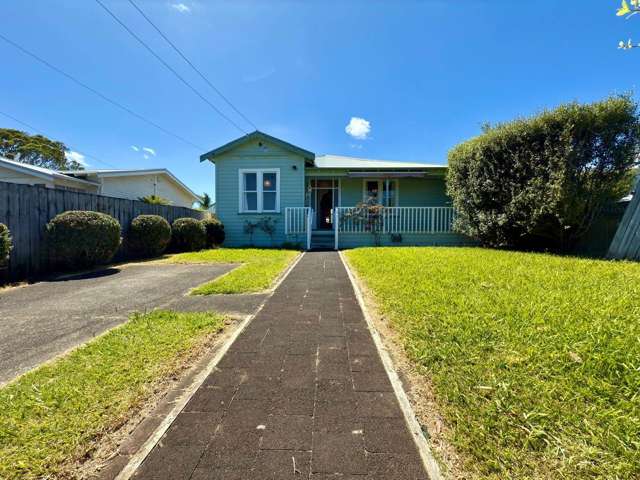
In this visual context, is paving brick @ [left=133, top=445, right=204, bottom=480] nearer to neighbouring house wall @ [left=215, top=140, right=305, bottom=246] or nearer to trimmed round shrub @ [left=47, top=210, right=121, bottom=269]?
trimmed round shrub @ [left=47, top=210, right=121, bottom=269]

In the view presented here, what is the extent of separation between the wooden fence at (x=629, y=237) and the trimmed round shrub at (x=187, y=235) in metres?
12.8

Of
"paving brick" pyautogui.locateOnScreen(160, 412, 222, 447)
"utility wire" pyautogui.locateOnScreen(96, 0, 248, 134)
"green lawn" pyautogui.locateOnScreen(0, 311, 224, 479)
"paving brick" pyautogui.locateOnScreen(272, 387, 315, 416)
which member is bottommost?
"paving brick" pyautogui.locateOnScreen(160, 412, 222, 447)

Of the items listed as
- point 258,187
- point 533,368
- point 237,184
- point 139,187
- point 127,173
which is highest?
point 127,173

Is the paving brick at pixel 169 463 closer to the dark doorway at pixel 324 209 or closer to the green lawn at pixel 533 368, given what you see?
the green lawn at pixel 533 368

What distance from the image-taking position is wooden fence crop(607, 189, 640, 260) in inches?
253

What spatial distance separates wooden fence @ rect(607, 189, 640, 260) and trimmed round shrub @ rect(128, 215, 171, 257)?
1286cm

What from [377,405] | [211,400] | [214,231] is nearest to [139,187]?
[214,231]

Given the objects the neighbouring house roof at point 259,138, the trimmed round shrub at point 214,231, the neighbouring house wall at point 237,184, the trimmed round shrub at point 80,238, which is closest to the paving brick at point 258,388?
the trimmed round shrub at point 80,238

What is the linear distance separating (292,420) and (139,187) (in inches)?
731

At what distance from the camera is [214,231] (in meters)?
12.2

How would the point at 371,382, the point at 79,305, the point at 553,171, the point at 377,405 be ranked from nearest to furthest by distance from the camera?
the point at 377,405 → the point at 371,382 → the point at 79,305 → the point at 553,171

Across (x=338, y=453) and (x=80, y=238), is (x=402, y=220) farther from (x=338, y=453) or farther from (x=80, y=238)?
(x=338, y=453)

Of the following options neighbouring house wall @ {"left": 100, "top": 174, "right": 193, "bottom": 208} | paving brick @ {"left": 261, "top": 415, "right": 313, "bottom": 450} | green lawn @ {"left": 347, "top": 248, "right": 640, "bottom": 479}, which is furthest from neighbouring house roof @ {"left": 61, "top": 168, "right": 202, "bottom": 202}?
paving brick @ {"left": 261, "top": 415, "right": 313, "bottom": 450}

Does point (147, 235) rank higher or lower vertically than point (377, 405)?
higher
